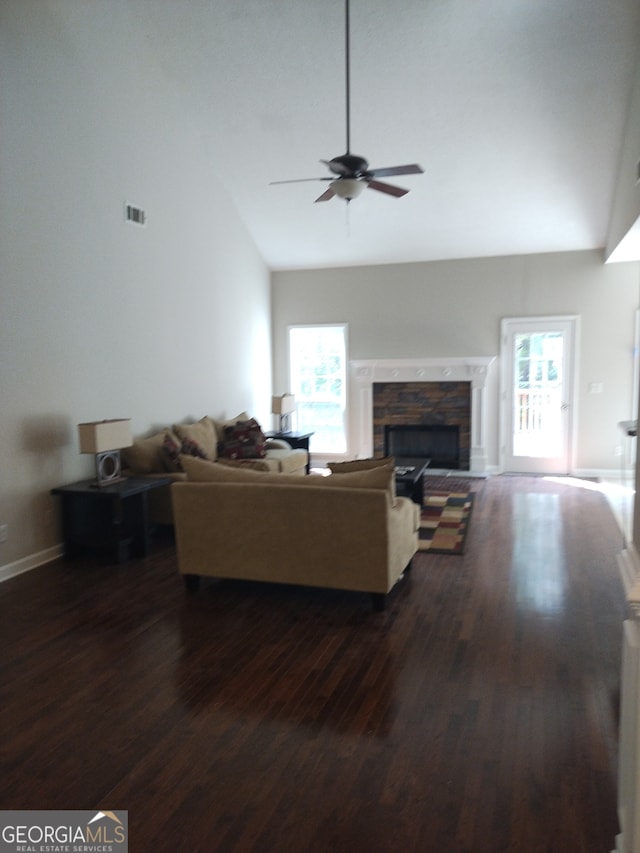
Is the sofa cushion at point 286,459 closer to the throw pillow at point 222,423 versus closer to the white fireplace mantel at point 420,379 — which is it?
the throw pillow at point 222,423

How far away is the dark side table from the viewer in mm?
5082

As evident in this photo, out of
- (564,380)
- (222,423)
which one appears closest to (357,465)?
(222,423)

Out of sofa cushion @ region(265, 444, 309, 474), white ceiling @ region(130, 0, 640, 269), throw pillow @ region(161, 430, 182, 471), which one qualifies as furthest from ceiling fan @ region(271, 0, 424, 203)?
sofa cushion @ region(265, 444, 309, 474)

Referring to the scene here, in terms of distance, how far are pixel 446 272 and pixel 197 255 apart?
3.44 meters

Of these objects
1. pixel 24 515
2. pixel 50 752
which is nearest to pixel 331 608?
pixel 50 752

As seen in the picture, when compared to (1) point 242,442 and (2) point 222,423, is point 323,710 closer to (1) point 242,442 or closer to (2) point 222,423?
(1) point 242,442

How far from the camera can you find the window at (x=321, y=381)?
9.39m

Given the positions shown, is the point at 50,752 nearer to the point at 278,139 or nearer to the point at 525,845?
the point at 525,845

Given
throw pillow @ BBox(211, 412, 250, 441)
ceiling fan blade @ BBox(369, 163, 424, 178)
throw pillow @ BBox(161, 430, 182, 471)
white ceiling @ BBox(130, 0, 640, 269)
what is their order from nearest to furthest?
ceiling fan blade @ BBox(369, 163, 424, 178) → white ceiling @ BBox(130, 0, 640, 269) → throw pillow @ BBox(161, 430, 182, 471) → throw pillow @ BBox(211, 412, 250, 441)

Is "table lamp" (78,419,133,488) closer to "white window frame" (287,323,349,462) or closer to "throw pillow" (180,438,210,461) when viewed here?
"throw pillow" (180,438,210,461)

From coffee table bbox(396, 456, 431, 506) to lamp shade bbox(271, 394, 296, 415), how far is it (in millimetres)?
2262

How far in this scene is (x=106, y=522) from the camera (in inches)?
206

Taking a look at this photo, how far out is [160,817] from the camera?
2.15m

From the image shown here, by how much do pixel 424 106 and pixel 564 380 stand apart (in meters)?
3.98
